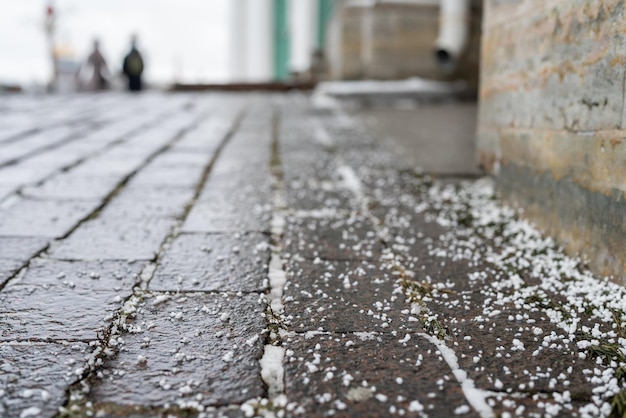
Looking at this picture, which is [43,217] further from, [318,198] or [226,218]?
[318,198]

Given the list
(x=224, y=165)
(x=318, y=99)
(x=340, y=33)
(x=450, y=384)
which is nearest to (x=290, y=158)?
(x=224, y=165)

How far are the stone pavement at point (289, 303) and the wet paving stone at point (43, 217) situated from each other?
0.05 feet

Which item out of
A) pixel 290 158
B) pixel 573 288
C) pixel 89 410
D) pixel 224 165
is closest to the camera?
pixel 89 410

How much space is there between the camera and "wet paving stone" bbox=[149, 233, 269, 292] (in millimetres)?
1898

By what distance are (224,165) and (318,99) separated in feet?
17.9

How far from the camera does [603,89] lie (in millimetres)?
1966

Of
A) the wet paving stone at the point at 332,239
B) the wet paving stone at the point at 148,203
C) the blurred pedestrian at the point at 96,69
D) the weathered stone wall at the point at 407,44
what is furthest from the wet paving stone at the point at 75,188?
the blurred pedestrian at the point at 96,69

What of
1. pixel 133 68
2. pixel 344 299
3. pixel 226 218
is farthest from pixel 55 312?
pixel 133 68

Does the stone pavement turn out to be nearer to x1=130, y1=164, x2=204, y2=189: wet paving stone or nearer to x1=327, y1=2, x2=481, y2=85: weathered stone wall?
x1=130, y1=164, x2=204, y2=189: wet paving stone

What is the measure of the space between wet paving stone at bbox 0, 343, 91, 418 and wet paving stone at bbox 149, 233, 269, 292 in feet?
1.48

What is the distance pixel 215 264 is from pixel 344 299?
55 cm

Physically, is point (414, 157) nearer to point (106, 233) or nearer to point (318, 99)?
point (106, 233)

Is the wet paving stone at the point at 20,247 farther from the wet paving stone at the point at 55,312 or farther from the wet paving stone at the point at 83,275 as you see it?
the wet paving stone at the point at 55,312

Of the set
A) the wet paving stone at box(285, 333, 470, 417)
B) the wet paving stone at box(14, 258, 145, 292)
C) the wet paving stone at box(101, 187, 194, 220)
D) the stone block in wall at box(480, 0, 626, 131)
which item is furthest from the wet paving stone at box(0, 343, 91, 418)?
the stone block in wall at box(480, 0, 626, 131)
